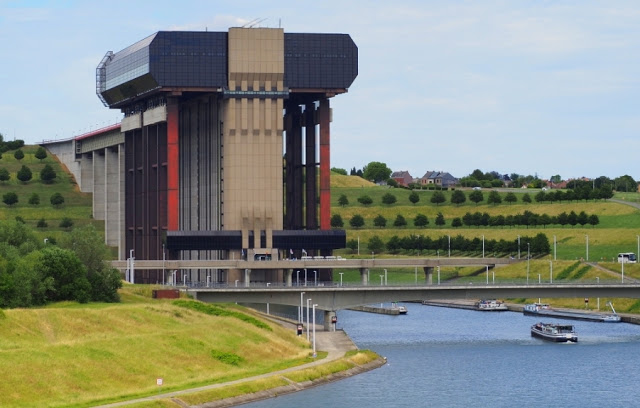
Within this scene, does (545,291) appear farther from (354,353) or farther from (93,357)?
(93,357)

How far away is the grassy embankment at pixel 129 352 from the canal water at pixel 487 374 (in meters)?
6.65

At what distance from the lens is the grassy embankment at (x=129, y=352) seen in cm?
11338

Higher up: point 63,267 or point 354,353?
point 63,267

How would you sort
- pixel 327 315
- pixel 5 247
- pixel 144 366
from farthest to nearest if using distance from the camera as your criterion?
pixel 327 315, pixel 5 247, pixel 144 366

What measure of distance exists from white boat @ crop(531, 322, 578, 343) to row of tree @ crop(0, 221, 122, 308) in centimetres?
6142

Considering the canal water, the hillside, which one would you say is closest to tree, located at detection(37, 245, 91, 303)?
the hillside

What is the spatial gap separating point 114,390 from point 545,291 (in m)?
93.4

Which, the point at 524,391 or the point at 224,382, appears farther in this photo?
the point at 524,391

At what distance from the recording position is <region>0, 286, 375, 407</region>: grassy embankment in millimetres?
113375

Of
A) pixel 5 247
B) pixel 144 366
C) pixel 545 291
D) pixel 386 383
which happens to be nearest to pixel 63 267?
pixel 5 247

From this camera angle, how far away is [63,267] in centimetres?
14875

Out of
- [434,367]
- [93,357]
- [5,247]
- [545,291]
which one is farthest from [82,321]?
[545,291]

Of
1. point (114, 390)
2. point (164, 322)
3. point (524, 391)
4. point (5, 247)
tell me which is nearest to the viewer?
point (114, 390)

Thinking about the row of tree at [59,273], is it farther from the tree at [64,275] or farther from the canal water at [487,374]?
the canal water at [487,374]
